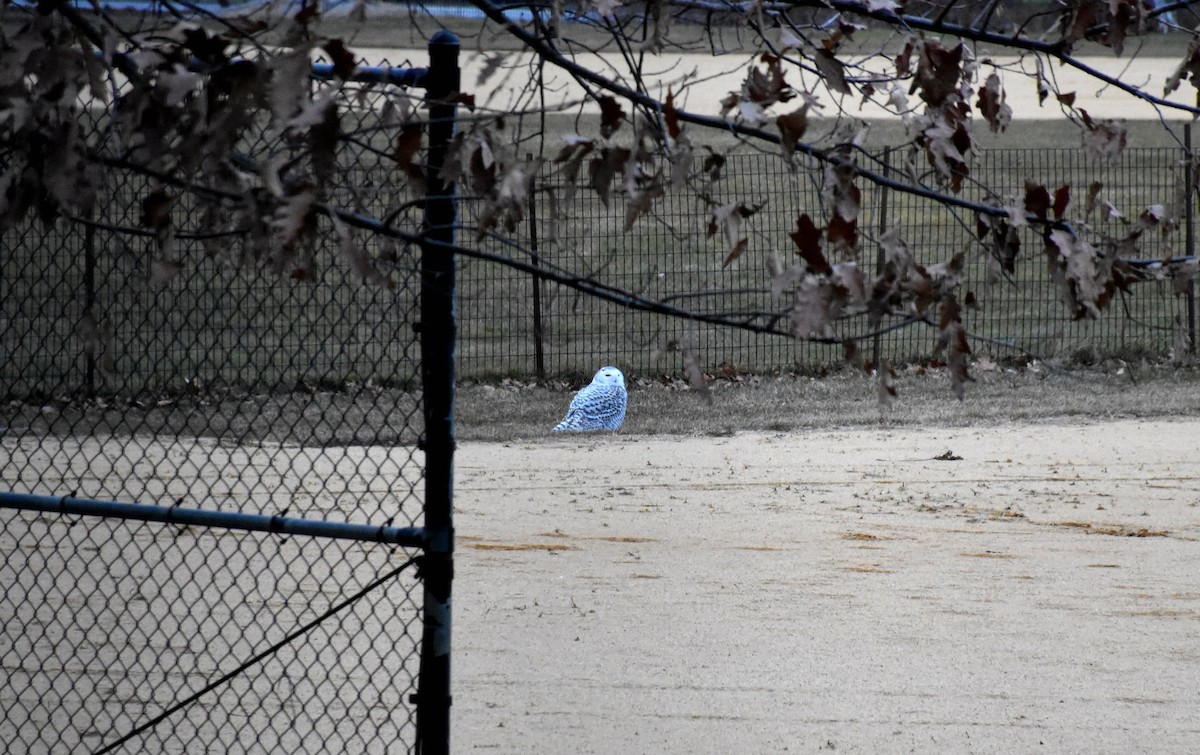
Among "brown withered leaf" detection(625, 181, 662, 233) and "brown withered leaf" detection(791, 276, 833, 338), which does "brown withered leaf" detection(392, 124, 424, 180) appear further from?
"brown withered leaf" detection(791, 276, 833, 338)

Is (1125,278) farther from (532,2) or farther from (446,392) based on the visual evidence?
(446,392)

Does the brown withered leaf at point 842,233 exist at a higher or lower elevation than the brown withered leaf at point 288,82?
lower

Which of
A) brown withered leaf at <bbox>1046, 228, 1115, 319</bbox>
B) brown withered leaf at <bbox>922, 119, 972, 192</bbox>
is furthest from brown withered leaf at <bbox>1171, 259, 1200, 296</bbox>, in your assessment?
brown withered leaf at <bbox>922, 119, 972, 192</bbox>

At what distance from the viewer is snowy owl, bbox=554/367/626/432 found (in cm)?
1007

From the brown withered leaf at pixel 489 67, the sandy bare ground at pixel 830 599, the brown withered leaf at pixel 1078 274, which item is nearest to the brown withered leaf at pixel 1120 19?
the brown withered leaf at pixel 1078 274

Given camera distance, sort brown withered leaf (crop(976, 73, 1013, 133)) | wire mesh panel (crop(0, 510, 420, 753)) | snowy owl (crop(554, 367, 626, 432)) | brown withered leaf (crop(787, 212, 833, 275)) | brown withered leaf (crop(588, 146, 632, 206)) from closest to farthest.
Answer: brown withered leaf (crop(787, 212, 833, 275)) < brown withered leaf (crop(588, 146, 632, 206)) < brown withered leaf (crop(976, 73, 1013, 133)) < wire mesh panel (crop(0, 510, 420, 753)) < snowy owl (crop(554, 367, 626, 432))

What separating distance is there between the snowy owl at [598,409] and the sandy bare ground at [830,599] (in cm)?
89

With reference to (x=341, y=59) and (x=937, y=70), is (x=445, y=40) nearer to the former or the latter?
(x=341, y=59)

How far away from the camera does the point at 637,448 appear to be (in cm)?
948

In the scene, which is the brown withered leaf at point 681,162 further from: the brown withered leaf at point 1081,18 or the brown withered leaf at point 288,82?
the brown withered leaf at point 1081,18

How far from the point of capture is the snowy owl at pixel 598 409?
10.1 meters

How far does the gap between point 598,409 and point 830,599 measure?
14.2 feet

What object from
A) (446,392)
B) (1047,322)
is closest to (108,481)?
(446,392)

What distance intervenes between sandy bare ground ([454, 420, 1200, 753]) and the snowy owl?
895 mm
